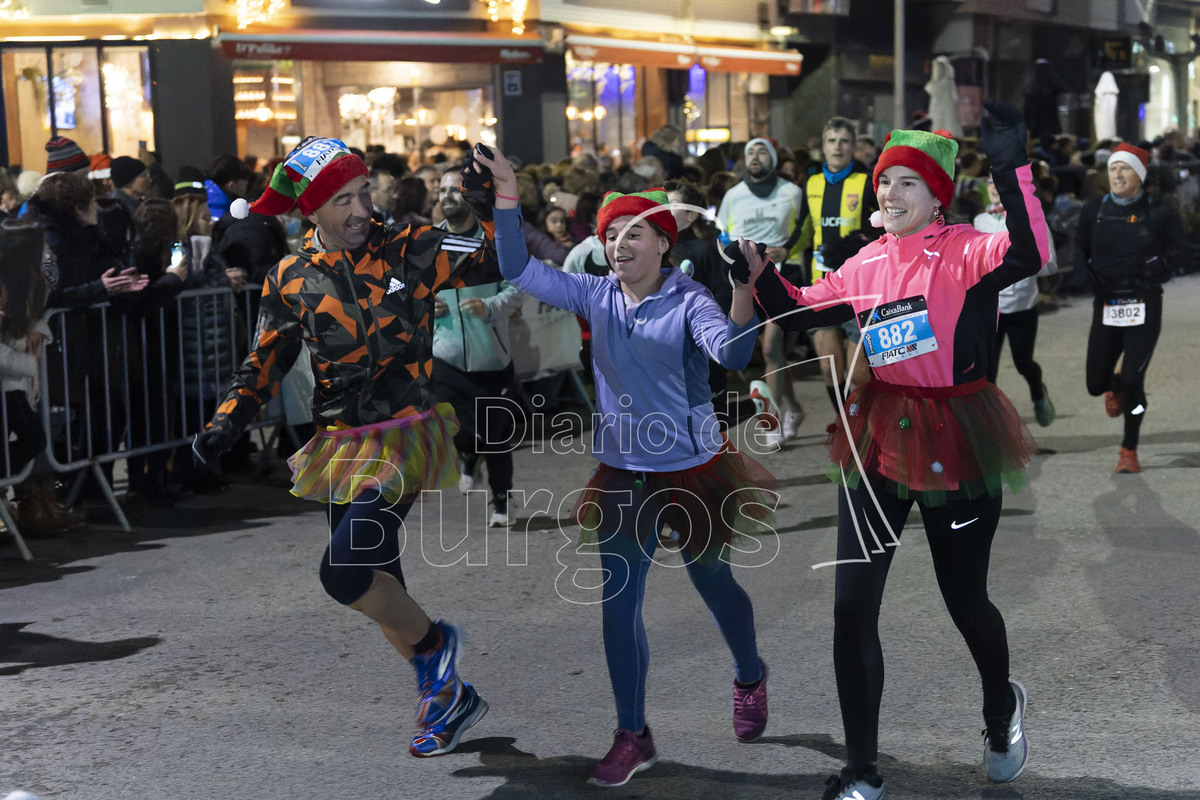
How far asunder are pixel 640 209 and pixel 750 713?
168 centimetres

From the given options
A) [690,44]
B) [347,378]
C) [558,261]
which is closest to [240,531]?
[558,261]

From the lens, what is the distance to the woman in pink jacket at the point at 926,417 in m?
4.15

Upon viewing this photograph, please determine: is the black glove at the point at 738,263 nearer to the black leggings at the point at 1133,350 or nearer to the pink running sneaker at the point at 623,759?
the pink running sneaker at the point at 623,759

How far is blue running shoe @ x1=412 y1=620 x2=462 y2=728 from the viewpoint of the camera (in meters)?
4.74

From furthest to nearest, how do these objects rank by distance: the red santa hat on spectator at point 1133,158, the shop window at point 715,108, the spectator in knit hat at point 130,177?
the shop window at point 715,108 < the spectator in knit hat at point 130,177 < the red santa hat on spectator at point 1133,158

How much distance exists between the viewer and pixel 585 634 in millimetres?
6109

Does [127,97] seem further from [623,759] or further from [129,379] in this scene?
[623,759]

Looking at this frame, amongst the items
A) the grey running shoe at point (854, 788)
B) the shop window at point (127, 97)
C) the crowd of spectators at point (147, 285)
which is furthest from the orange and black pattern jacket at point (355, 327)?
the shop window at point (127, 97)

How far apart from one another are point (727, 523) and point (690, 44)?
24.3 metres

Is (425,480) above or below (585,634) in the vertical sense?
above

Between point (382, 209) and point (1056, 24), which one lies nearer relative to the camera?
point (382, 209)

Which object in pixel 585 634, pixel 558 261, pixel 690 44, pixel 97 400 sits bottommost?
pixel 585 634

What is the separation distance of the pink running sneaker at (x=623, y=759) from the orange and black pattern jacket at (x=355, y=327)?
123 cm

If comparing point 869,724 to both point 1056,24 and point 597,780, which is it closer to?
point 597,780
